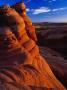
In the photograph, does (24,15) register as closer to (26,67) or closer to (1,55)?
(1,55)

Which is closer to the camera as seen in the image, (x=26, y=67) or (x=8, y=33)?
(x=26, y=67)

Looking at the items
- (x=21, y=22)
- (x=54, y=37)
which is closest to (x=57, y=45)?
(x=54, y=37)

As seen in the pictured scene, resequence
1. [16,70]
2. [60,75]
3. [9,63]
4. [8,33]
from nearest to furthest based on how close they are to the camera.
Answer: [16,70] < [9,63] < [8,33] < [60,75]

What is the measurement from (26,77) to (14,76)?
827mm

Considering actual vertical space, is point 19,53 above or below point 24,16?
below

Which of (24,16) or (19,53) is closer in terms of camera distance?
(19,53)

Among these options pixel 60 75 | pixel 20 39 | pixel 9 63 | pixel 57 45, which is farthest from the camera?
pixel 57 45

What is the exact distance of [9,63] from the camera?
926 inches

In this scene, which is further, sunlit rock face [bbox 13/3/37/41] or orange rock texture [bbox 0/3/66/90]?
sunlit rock face [bbox 13/3/37/41]

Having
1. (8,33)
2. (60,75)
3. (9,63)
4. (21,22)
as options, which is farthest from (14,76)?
(60,75)

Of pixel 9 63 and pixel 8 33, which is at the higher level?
pixel 8 33

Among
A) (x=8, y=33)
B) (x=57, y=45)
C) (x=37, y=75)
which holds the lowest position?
(x=57, y=45)

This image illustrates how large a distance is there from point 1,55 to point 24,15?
788 centimetres

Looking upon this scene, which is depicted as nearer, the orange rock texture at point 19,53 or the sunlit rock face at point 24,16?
the orange rock texture at point 19,53
